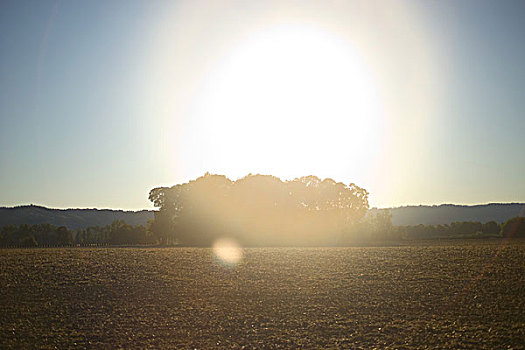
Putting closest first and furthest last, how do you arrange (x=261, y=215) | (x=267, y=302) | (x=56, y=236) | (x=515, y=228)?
(x=267, y=302), (x=261, y=215), (x=515, y=228), (x=56, y=236)

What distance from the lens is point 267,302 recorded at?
27359 mm

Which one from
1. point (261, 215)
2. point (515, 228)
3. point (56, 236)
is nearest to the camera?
point (261, 215)

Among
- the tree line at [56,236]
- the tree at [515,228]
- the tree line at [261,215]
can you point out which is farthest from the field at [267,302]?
the tree line at [56,236]

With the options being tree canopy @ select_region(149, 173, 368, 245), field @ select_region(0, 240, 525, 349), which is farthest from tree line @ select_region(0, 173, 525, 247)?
field @ select_region(0, 240, 525, 349)

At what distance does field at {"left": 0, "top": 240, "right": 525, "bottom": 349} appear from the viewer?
20.7 m

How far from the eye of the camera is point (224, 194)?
271ft

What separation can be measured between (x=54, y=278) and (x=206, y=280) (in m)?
12.3

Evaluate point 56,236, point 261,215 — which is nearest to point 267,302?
point 261,215

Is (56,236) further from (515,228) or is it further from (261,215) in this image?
(515,228)

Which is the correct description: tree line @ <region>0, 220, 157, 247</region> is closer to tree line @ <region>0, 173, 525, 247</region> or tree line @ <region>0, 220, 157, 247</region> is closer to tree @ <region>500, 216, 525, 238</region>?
tree line @ <region>0, 173, 525, 247</region>

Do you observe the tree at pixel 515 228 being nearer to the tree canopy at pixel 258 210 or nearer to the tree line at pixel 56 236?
the tree canopy at pixel 258 210

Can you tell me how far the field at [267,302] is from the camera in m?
20.7

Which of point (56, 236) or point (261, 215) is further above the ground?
point (261, 215)

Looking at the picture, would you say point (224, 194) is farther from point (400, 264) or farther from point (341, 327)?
point (341, 327)
